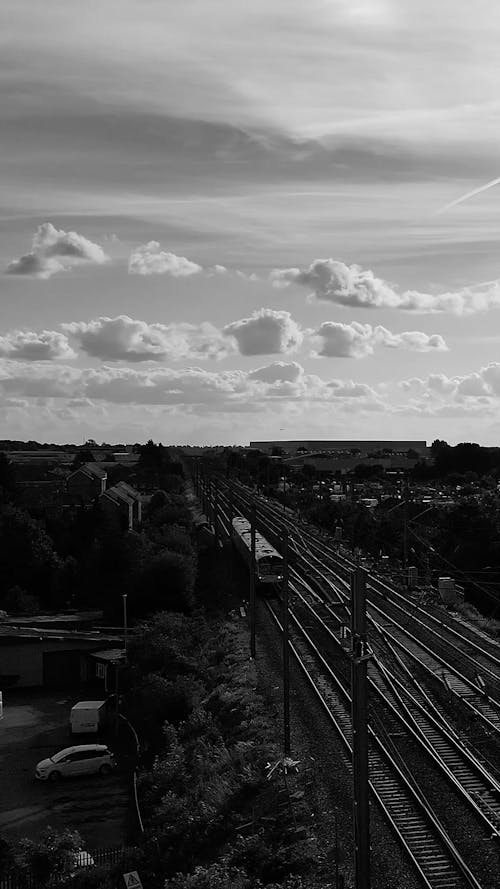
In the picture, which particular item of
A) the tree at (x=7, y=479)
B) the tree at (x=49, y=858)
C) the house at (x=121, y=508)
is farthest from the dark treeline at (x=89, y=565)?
the tree at (x=49, y=858)

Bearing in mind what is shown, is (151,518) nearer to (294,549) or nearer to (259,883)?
(294,549)

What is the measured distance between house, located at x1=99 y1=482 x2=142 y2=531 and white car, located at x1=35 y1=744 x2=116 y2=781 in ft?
79.0

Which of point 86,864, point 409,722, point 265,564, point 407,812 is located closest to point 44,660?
point 265,564

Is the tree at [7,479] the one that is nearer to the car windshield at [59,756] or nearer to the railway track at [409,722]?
the railway track at [409,722]

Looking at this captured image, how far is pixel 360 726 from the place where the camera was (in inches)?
304

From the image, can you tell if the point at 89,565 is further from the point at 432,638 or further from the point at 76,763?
the point at 76,763

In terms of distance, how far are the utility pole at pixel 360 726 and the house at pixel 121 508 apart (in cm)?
3415

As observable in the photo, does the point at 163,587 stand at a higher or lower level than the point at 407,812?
higher

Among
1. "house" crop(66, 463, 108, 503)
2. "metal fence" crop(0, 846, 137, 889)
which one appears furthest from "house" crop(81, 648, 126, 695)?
"house" crop(66, 463, 108, 503)

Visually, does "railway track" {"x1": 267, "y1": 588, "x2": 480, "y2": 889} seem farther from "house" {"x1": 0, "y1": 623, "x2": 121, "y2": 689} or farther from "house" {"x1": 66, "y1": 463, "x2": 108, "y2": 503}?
"house" {"x1": 66, "y1": 463, "x2": 108, "y2": 503}

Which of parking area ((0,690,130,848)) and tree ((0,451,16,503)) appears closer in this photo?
parking area ((0,690,130,848))

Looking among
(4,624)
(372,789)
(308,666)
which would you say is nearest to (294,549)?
(4,624)

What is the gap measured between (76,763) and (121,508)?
29.7 metres

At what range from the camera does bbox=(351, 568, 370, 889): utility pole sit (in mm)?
7742
